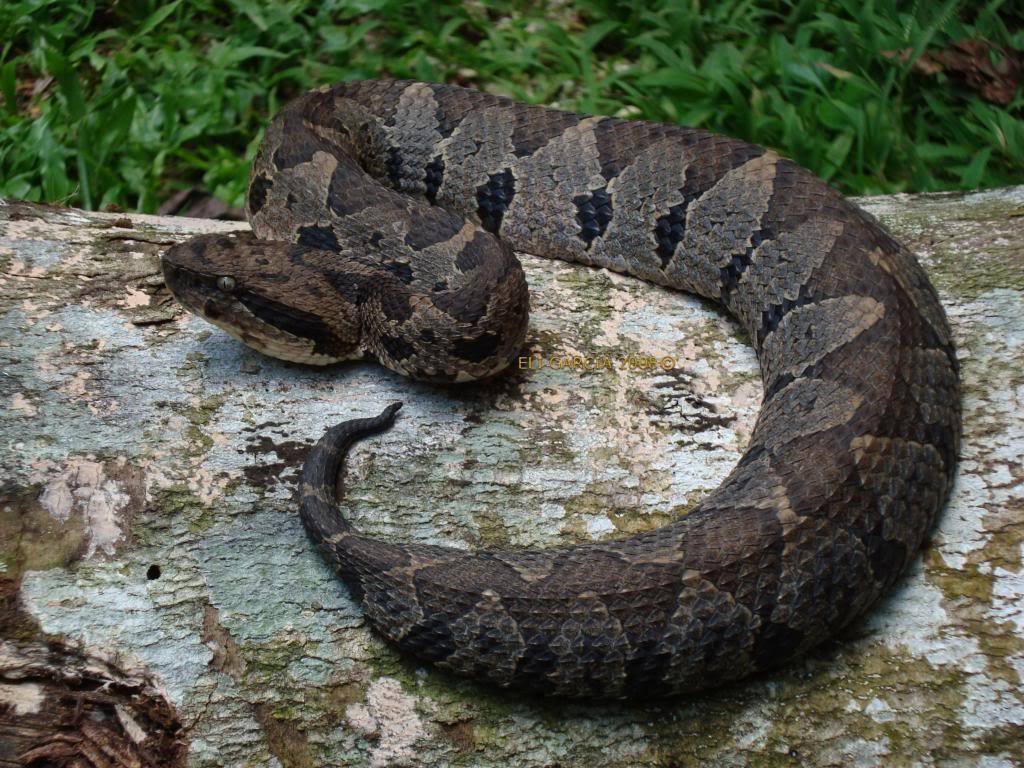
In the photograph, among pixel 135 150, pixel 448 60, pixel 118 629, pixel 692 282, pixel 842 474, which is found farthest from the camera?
pixel 448 60


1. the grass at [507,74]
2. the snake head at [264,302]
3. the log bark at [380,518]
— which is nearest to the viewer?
the log bark at [380,518]

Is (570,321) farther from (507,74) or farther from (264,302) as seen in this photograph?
(507,74)

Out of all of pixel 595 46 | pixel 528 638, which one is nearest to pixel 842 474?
pixel 528 638

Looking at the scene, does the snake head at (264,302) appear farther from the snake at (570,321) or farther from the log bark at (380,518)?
the log bark at (380,518)

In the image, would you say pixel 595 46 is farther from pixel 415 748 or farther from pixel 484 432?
pixel 415 748

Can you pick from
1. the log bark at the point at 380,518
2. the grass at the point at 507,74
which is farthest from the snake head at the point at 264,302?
the grass at the point at 507,74

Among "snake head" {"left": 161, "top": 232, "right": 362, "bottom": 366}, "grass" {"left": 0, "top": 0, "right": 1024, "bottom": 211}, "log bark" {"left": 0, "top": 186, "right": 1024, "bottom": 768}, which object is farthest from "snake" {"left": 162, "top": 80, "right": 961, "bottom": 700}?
"grass" {"left": 0, "top": 0, "right": 1024, "bottom": 211}

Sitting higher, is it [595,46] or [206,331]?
[595,46]
